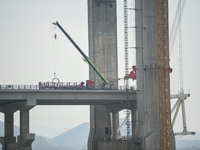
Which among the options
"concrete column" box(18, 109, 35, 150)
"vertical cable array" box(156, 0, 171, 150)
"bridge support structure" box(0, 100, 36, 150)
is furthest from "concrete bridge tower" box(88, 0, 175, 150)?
"concrete column" box(18, 109, 35, 150)

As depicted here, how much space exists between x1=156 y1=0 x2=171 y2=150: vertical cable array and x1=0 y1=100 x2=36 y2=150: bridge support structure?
30.4 meters

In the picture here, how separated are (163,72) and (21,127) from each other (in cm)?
3636

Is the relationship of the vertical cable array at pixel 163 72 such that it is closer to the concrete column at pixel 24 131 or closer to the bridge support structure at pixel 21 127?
the bridge support structure at pixel 21 127

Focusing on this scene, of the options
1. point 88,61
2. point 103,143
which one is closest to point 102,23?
point 88,61

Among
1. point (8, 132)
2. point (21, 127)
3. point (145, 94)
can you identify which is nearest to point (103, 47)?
point (145, 94)

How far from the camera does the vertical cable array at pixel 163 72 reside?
471 ft

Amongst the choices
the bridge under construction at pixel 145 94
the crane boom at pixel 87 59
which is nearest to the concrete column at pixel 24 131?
the bridge under construction at pixel 145 94

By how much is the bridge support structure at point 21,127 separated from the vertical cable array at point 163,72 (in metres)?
30.4

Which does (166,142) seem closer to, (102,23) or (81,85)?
(81,85)

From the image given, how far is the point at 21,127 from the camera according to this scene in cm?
14588

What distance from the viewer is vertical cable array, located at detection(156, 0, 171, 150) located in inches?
5652

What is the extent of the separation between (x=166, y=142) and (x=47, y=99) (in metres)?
29.8

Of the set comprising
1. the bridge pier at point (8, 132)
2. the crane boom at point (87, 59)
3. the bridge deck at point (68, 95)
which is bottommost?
the bridge pier at point (8, 132)

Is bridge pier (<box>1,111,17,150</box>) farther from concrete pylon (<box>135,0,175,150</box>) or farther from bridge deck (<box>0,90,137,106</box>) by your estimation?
concrete pylon (<box>135,0,175,150</box>)
